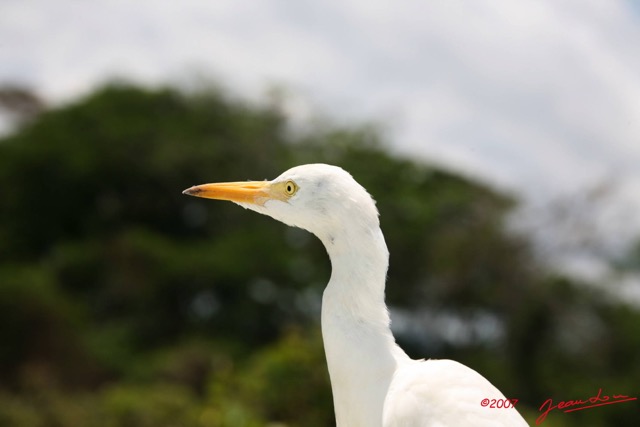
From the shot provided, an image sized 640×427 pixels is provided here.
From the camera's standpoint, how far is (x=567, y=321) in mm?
19578

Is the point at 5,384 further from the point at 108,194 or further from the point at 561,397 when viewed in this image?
the point at 561,397

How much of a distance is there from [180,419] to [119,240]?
1172 centimetres

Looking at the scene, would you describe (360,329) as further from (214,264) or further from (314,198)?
(214,264)

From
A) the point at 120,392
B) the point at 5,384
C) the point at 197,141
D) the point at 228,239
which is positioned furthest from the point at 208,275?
the point at 120,392

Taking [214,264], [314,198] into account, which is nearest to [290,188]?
[314,198]

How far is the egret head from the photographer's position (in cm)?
328

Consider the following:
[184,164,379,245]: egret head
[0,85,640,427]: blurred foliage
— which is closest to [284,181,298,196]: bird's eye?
[184,164,379,245]: egret head

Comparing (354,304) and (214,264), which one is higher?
(354,304)

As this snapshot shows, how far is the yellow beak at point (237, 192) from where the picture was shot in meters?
3.44

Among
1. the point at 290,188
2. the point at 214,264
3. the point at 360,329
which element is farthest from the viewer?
the point at 214,264

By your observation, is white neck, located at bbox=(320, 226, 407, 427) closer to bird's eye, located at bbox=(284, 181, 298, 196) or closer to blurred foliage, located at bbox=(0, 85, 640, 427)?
bird's eye, located at bbox=(284, 181, 298, 196)

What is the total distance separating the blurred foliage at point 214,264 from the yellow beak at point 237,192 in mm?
13316

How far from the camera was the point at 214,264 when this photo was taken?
21.8 m

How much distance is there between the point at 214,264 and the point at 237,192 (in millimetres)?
18419
